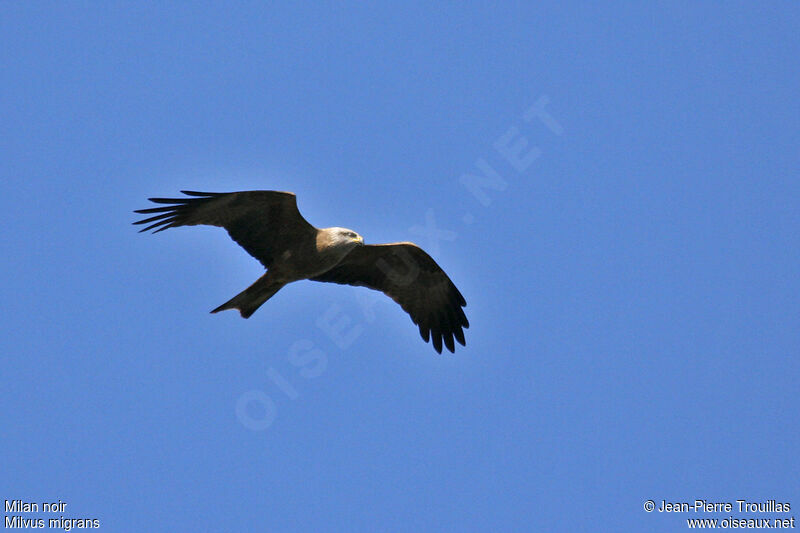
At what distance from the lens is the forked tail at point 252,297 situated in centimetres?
1274

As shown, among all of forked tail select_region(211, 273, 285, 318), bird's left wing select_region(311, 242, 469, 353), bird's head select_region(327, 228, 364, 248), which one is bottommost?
forked tail select_region(211, 273, 285, 318)

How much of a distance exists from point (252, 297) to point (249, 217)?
0.99 m

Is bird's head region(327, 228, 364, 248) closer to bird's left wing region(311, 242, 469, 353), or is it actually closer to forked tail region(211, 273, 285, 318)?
bird's left wing region(311, 242, 469, 353)

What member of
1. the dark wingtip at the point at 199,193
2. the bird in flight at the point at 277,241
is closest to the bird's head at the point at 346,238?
the bird in flight at the point at 277,241

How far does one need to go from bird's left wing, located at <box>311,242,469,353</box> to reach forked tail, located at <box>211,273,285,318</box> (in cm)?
87

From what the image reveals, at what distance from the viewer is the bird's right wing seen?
41.1 feet

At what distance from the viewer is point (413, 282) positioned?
563 inches

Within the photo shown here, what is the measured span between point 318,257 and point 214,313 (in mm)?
1445

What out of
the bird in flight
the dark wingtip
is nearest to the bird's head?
the bird in flight

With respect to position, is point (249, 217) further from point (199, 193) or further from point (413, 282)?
point (413, 282)

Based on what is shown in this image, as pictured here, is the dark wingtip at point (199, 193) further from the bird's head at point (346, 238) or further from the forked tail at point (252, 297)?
the bird's head at point (346, 238)

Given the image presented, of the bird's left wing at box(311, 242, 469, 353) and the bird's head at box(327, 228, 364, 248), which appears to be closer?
the bird's head at box(327, 228, 364, 248)

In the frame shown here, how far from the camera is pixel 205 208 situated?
41.6 ft

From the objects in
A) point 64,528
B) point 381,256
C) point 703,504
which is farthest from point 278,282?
point 703,504
